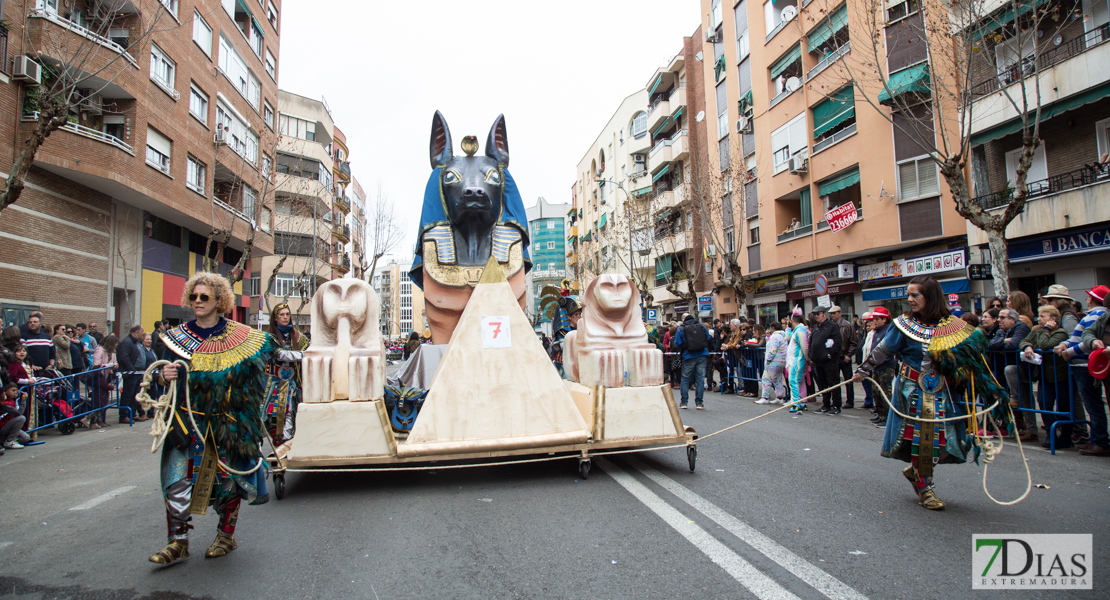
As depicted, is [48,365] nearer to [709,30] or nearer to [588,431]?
[588,431]

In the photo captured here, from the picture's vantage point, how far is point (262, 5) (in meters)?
26.6

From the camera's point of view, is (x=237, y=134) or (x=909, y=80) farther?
(x=237, y=134)

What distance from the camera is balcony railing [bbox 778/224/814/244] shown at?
2187cm

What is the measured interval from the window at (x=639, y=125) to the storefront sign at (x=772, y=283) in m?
17.8

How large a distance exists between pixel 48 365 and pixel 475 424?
8660mm

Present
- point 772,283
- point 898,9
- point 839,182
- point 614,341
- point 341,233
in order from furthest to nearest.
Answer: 1. point 341,233
2. point 772,283
3. point 839,182
4. point 898,9
5. point 614,341

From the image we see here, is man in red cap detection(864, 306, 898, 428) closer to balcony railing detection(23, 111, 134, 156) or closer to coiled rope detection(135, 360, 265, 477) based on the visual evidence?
coiled rope detection(135, 360, 265, 477)

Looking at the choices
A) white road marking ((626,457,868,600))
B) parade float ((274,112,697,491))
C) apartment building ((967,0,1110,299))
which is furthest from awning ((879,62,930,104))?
white road marking ((626,457,868,600))

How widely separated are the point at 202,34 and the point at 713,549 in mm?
23924

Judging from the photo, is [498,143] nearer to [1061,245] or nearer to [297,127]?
[1061,245]

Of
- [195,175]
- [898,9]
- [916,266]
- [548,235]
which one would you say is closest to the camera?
[916,266]

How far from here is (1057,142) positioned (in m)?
13.9

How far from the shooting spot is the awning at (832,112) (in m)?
→ 19.4

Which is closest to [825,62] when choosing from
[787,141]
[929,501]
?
[787,141]
